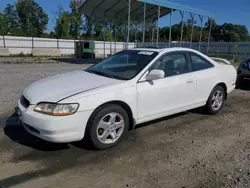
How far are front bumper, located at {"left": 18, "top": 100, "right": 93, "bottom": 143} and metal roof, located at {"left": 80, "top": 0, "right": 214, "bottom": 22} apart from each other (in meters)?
15.0

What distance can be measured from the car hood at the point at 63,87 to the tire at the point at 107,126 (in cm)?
39

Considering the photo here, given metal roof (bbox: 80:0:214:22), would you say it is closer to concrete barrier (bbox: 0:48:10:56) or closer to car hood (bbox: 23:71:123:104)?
concrete barrier (bbox: 0:48:10:56)

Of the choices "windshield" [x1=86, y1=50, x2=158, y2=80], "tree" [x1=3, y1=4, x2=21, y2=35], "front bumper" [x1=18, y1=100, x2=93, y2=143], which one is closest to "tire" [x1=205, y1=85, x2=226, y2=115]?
"windshield" [x1=86, y1=50, x2=158, y2=80]

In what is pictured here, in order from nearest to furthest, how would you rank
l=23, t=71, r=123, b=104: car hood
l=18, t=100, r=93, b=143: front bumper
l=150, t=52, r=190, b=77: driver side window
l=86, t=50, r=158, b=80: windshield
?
l=18, t=100, r=93, b=143: front bumper < l=23, t=71, r=123, b=104: car hood < l=86, t=50, r=158, b=80: windshield < l=150, t=52, r=190, b=77: driver side window

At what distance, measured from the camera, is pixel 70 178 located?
A: 2.73 metres

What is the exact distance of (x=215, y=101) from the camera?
16.9ft

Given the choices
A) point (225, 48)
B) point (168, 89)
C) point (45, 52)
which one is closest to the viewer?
point (168, 89)

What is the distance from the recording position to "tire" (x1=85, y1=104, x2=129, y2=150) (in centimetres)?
321

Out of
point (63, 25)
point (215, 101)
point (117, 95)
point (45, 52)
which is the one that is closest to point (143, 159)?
point (117, 95)

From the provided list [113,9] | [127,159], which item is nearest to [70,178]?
[127,159]

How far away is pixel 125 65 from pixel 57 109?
170cm

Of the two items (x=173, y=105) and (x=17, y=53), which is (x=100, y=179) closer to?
(x=173, y=105)

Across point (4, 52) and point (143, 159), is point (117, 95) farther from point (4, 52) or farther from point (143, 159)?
point (4, 52)

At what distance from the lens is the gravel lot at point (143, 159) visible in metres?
2.68
